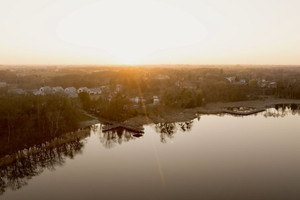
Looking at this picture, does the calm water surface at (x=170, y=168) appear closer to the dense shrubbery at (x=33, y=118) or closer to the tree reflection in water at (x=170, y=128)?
the tree reflection in water at (x=170, y=128)

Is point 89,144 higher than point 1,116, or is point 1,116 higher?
point 1,116

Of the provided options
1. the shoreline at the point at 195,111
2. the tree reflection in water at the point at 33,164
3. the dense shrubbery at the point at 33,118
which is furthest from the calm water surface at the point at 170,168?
the shoreline at the point at 195,111

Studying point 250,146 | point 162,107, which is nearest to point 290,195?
point 250,146

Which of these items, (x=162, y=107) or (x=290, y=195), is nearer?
(x=290, y=195)

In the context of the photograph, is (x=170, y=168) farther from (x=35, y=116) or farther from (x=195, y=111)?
(x=195, y=111)

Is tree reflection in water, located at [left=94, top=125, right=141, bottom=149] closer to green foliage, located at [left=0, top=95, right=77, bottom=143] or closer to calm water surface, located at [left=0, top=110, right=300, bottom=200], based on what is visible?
calm water surface, located at [left=0, top=110, right=300, bottom=200]

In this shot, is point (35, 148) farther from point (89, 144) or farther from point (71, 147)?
point (89, 144)

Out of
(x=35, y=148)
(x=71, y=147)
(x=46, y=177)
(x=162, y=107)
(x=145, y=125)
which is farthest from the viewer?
(x=162, y=107)
